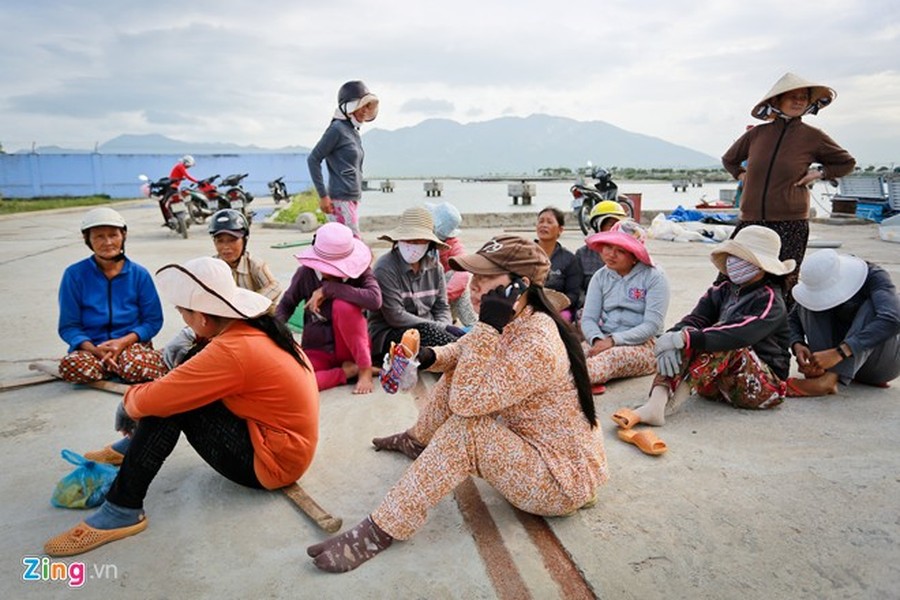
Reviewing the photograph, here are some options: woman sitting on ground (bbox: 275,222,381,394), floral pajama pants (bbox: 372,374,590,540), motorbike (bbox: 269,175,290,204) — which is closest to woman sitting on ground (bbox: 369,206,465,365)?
woman sitting on ground (bbox: 275,222,381,394)

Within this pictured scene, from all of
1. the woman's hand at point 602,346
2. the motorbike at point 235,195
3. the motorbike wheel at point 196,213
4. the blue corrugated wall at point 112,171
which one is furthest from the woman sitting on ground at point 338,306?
the blue corrugated wall at point 112,171

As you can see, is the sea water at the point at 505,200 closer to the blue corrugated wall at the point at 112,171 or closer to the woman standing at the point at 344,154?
the woman standing at the point at 344,154

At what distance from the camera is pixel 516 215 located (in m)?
15.9

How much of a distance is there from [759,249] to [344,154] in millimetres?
3114

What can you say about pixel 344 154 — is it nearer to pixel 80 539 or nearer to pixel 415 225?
pixel 415 225

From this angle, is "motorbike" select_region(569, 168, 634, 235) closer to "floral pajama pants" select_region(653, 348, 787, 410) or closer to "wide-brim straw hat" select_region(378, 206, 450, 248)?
"wide-brim straw hat" select_region(378, 206, 450, 248)

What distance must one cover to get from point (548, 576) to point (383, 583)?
1.73 feet

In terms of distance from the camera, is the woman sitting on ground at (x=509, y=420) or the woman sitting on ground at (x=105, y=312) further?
the woman sitting on ground at (x=105, y=312)

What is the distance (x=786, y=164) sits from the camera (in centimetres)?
389

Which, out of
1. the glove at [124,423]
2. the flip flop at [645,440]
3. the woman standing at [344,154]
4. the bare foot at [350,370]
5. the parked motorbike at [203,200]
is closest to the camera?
the glove at [124,423]

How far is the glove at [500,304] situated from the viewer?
6.78 feet

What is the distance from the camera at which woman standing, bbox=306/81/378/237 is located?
4.72m

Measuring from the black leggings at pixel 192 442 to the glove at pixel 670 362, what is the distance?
1.97 m

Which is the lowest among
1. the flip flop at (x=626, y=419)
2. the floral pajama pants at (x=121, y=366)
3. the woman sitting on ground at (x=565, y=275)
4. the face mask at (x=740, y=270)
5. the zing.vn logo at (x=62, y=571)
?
the zing.vn logo at (x=62, y=571)
